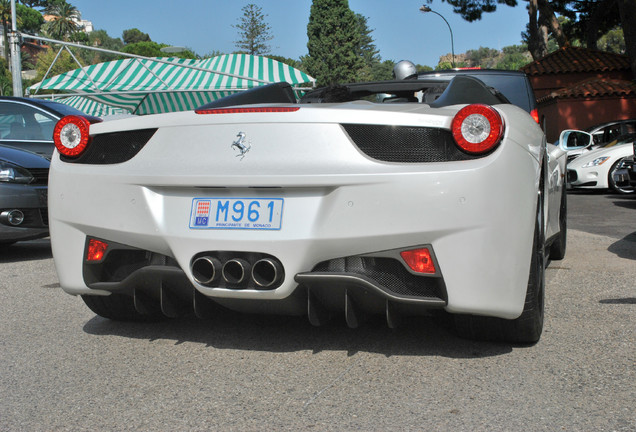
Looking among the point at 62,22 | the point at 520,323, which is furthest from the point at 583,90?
the point at 62,22

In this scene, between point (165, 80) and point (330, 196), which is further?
point (165, 80)

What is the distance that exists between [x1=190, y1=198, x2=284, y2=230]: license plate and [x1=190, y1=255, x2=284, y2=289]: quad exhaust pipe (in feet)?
0.43

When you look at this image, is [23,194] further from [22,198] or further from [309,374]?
[309,374]

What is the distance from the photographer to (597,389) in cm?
275

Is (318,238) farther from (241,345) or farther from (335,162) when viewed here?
(241,345)

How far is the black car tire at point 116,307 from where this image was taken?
3.73 meters

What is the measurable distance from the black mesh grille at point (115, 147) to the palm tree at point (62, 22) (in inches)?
5311

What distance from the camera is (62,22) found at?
128750 mm

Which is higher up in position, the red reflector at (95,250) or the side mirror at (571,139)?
the side mirror at (571,139)

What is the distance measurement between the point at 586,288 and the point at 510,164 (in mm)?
2138

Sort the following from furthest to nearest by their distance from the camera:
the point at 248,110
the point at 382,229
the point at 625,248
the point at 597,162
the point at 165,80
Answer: the point at 165,80 < the point at 597,162 < the point at 625,248 < the point at 248,110 < the point at 382,229

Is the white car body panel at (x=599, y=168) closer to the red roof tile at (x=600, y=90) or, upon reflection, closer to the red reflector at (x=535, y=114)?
the red reflector at (x=535, y=114)

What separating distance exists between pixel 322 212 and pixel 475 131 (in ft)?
2.12

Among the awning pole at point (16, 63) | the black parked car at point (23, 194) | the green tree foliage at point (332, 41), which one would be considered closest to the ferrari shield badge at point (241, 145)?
the black parked car at point (23, 194)
